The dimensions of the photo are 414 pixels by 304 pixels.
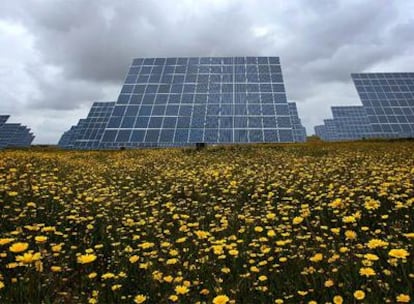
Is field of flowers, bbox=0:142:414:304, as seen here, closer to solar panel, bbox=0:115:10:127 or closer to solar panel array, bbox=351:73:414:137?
solar panel array, bbox=351:73:414:137

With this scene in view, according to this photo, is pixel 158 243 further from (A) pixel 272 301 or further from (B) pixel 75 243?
(A) pixel 272 301

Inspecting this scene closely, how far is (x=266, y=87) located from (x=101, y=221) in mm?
22735

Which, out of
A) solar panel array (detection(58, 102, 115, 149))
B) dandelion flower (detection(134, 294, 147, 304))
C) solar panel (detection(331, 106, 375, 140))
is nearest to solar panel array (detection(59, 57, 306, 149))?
solar panel array (detection(58, 102, 115, 149))

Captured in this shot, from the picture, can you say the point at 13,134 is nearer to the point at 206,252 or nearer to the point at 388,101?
the point at 388,101

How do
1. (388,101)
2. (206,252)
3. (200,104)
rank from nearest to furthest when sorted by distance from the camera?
(206,252)
(200,104)
(388,101)

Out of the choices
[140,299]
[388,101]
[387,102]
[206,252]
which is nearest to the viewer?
[140,299]

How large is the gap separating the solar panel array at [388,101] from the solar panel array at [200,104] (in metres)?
8.14

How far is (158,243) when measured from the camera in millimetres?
4277

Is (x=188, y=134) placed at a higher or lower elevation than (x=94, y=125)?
lower

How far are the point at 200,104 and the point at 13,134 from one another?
3648 cm

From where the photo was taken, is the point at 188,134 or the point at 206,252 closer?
the point at 206,252

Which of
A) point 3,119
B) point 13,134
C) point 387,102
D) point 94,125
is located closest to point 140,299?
point 387,102

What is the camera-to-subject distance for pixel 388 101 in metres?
30.3

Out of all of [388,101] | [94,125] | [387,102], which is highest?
[388,101]
